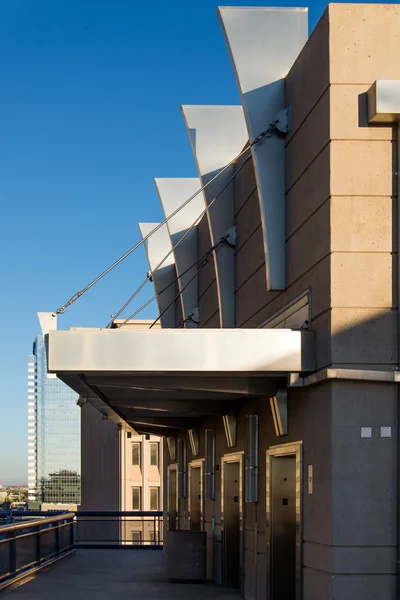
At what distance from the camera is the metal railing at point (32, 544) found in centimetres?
1876

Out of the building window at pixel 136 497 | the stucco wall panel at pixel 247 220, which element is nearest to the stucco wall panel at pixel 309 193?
the stucco wall panel at pixel 247 220

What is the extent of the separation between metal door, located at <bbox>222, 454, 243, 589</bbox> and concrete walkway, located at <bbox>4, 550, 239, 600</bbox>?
413 millimetres

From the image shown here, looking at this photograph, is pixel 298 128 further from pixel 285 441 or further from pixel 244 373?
pixel 285 441

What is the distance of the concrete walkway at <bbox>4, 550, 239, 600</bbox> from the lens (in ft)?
60.4

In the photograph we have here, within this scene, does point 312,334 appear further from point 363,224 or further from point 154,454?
point 154,454

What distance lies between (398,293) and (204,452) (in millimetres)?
12938

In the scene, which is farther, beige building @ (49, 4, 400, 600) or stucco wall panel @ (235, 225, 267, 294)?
stucco wall panel @ (235, 225, 267, 294)

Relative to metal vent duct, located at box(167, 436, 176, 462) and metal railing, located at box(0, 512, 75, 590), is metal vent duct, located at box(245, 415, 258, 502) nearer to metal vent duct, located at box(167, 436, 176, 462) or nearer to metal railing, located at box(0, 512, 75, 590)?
metal railing, located at box(0, 512, 75, 590)

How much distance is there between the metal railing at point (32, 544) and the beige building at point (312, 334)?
11.7ft

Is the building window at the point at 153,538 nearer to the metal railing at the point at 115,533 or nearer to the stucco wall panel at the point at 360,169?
the metal railing at the point at 115,533

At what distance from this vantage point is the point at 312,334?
12.9 m

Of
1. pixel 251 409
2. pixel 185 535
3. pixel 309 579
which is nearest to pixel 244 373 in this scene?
pixel 309 579

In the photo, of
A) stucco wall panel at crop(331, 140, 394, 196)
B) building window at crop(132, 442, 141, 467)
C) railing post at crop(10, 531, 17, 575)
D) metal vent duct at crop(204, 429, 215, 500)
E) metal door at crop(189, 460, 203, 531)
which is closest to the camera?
stucco wall panel at crop(331, 140, 394, 196)

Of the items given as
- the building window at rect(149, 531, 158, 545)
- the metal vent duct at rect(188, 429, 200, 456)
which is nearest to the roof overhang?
the metal vent duct at rect(188, 429, 200, 456)
